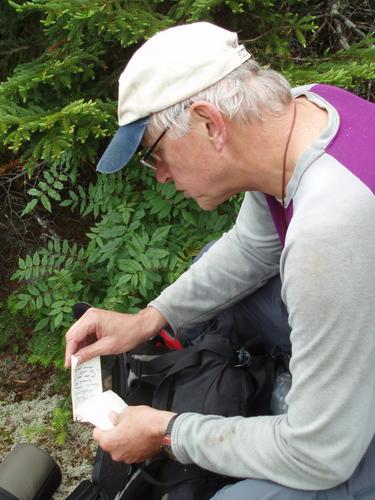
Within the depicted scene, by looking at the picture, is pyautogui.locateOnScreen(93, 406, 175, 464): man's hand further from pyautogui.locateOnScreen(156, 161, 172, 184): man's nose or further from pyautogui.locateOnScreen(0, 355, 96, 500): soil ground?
pyautogui.locateOnScreen(0, 355, 96, 500): soil ground

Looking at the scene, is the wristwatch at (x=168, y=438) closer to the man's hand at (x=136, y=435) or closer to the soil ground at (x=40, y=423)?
the man's hand at (x=136, y=435)

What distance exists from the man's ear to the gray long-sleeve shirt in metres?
0.22

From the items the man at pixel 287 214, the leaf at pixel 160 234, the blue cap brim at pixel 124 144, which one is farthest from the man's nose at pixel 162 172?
the leaf at pixel 160 234

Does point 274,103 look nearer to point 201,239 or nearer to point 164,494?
point 164,494

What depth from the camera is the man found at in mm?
1241

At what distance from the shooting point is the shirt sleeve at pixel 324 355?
1.22 m

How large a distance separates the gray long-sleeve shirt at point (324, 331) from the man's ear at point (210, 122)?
0.22 meters

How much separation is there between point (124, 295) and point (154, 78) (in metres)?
1.45

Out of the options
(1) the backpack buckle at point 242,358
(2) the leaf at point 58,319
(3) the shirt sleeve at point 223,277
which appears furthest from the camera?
(2) the leaf at point 58,319

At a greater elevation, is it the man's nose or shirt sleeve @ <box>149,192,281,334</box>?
the man's nose

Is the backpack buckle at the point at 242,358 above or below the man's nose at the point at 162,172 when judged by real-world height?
below

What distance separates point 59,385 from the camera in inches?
121

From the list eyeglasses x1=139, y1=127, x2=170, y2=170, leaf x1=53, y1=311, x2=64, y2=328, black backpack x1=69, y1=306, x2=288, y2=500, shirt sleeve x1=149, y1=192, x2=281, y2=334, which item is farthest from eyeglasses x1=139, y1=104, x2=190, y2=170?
leaf x1=53, y1=311, x2=64, y2=328

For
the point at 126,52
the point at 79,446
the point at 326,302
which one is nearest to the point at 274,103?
the point at 326,302
